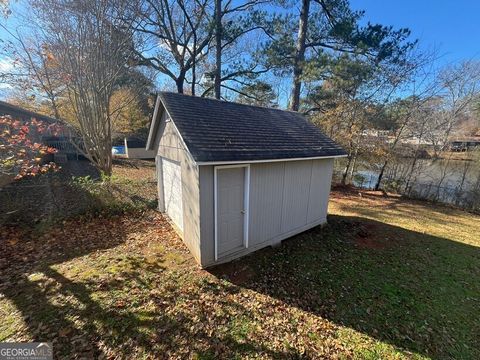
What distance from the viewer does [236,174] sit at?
541cm

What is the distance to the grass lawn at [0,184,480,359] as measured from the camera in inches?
140

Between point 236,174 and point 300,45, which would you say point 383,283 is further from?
point 300,45

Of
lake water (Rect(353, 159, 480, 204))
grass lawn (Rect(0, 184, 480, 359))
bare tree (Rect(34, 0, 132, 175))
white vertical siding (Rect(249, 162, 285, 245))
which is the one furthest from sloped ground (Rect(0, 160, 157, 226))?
lake water (Rect(353, 159, 480, 204))

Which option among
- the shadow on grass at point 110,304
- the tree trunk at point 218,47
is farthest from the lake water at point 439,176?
the shadow on grass at point 110,304

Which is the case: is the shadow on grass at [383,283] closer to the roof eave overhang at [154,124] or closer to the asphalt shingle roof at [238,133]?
the asphalt shingle roof at [238,133]

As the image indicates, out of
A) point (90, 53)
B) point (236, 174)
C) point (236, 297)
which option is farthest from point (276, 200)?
point (90, 53)

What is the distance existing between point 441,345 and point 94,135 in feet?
42.8

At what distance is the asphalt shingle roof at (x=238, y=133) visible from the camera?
5066mm

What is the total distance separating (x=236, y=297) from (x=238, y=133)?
4080mm

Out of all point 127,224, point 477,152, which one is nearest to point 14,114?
point 127,224

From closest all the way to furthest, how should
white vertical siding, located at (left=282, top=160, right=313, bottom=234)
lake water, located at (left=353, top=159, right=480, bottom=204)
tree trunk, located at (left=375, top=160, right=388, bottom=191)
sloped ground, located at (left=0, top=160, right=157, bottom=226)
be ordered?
white vertical siding, located at (left=282, top=160, right=313, bottom=234) < sloped ground, located at (left=0, top=160, right=157, bottom=226) < lake water, located at (left=353, top=159, right=480, bottom=204) < tree trunk, located at (left=375, top=160, right=388, bottom=191)

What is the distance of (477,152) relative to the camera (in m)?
14.0

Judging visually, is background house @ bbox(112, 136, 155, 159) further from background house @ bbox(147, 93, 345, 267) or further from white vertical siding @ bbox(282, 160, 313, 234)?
white vertical siding @ bbox(282, 160, 313, 234)

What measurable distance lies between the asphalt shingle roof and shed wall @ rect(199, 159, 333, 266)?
0.34m
